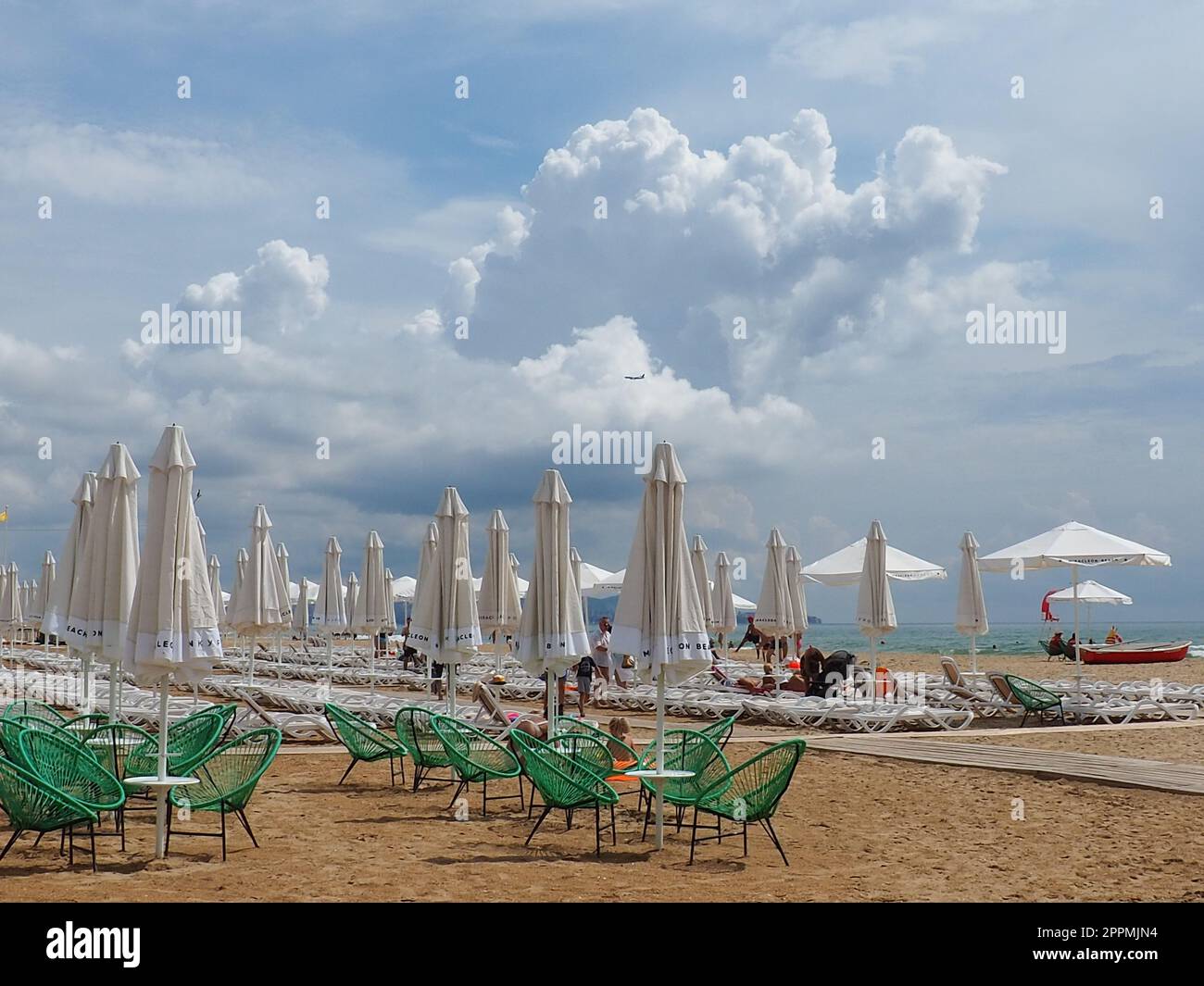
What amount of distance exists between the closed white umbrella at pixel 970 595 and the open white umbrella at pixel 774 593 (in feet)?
8.76

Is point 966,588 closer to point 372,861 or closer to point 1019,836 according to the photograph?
point 1019,836

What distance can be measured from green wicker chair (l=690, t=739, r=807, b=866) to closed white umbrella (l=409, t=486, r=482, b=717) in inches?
181

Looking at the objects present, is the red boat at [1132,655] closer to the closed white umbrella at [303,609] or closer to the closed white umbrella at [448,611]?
the closed white umbrella at [303,609]

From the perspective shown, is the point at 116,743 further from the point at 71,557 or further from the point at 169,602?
the point at 71,557

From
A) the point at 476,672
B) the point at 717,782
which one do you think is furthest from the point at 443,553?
the point at 476,672

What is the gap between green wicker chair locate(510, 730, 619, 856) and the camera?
7887 mm

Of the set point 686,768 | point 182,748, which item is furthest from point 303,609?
point 686,768

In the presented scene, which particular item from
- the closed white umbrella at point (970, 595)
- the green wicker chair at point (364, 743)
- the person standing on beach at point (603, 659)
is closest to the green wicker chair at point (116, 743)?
the green wicker chair at point (364, 743)

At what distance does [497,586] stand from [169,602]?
8961 millimetres

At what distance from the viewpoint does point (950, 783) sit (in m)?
10.7

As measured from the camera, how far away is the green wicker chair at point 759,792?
7.45 m

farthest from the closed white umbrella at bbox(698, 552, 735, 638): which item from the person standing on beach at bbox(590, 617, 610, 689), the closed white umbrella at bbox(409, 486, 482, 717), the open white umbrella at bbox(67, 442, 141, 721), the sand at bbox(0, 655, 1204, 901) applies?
the open white umbrella at bbox(67, 442, 141, 721)

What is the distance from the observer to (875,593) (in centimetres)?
1603
